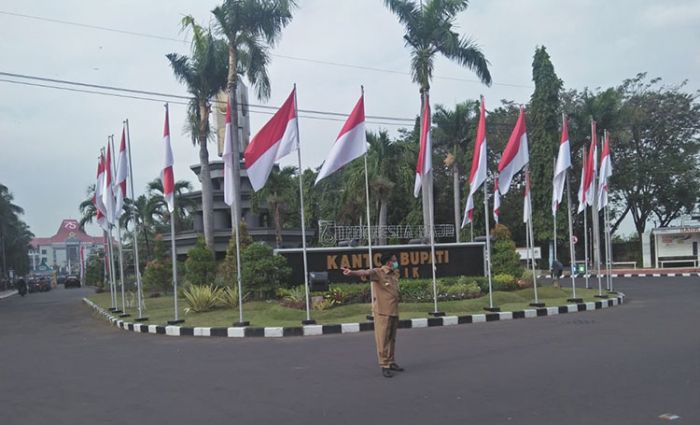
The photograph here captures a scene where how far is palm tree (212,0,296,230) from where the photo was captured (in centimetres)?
2397

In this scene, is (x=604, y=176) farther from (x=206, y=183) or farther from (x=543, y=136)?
(x=543, y=136)

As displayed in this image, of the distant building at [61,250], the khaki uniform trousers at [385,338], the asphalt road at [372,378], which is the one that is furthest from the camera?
the distant building at [61,250]

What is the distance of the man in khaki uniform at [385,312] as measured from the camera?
25.6ft

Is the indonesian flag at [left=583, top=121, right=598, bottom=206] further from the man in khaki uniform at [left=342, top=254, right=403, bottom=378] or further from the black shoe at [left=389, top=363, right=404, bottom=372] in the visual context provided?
the black shoe at [left=389, top=363, right=404, bottom=372]

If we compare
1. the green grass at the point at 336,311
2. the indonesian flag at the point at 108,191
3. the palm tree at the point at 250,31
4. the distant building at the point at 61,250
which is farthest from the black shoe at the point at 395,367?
the distant building at the point at 61,250

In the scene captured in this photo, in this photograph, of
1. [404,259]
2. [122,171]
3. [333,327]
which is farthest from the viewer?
[404,259]

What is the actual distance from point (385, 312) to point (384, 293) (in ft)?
0.82

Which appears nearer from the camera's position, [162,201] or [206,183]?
[206,183]

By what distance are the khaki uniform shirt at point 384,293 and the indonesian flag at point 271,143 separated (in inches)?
211

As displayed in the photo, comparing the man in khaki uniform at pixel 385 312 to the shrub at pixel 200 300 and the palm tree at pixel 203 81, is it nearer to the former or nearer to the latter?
the shrub at pixel 200 300

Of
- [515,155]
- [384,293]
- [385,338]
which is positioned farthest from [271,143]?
[385,338]

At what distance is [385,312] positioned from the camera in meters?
7.99

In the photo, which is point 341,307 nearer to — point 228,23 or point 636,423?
point 636,423

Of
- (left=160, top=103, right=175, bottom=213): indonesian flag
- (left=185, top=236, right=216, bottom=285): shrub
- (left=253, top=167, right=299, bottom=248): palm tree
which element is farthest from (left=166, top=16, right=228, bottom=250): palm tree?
(left=160, top=103, right=175, bottom=213): indonesian flag
